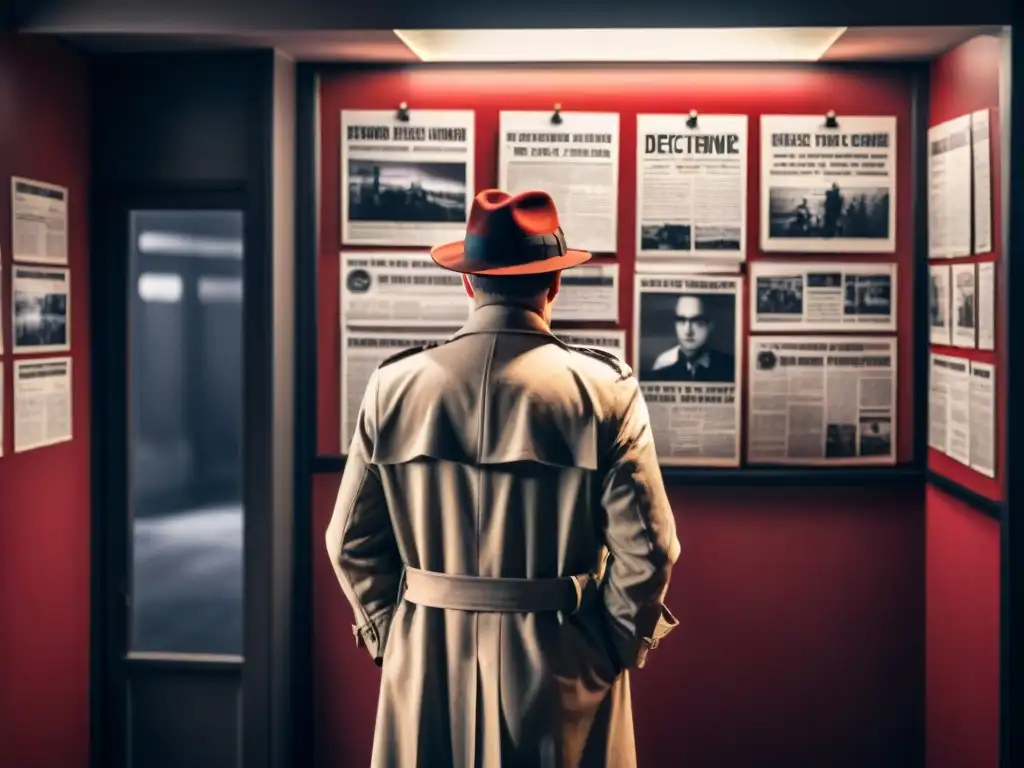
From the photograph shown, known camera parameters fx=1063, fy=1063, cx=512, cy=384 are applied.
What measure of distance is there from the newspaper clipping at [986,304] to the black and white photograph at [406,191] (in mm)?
1596

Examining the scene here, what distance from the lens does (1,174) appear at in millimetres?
2930

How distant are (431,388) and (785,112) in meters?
1.79

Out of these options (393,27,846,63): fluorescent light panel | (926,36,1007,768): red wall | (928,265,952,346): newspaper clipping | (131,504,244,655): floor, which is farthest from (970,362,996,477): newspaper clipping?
(131,504,244,655): floor

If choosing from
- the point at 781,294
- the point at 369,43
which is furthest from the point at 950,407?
the point at 369,43

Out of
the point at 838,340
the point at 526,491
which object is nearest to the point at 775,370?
the point at 838,340

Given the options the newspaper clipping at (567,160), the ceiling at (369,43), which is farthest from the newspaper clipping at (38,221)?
the newspaper clipping at (567,160)

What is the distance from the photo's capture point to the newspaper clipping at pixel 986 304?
2.94 metres

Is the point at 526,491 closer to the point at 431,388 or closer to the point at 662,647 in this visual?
the point at 431,388

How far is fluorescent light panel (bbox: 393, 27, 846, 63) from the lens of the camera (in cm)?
304

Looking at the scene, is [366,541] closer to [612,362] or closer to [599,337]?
[612,362]

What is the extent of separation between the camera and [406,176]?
3.52 m

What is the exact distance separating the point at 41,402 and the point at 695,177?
2.15 m

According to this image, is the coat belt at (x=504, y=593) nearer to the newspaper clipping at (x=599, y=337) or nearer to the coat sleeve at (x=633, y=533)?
the coat sleeve at (x=633, y=533)

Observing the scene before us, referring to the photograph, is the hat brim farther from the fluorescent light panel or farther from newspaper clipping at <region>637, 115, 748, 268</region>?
newspaper clipping at <region>637, 115, 748, 268</region>
